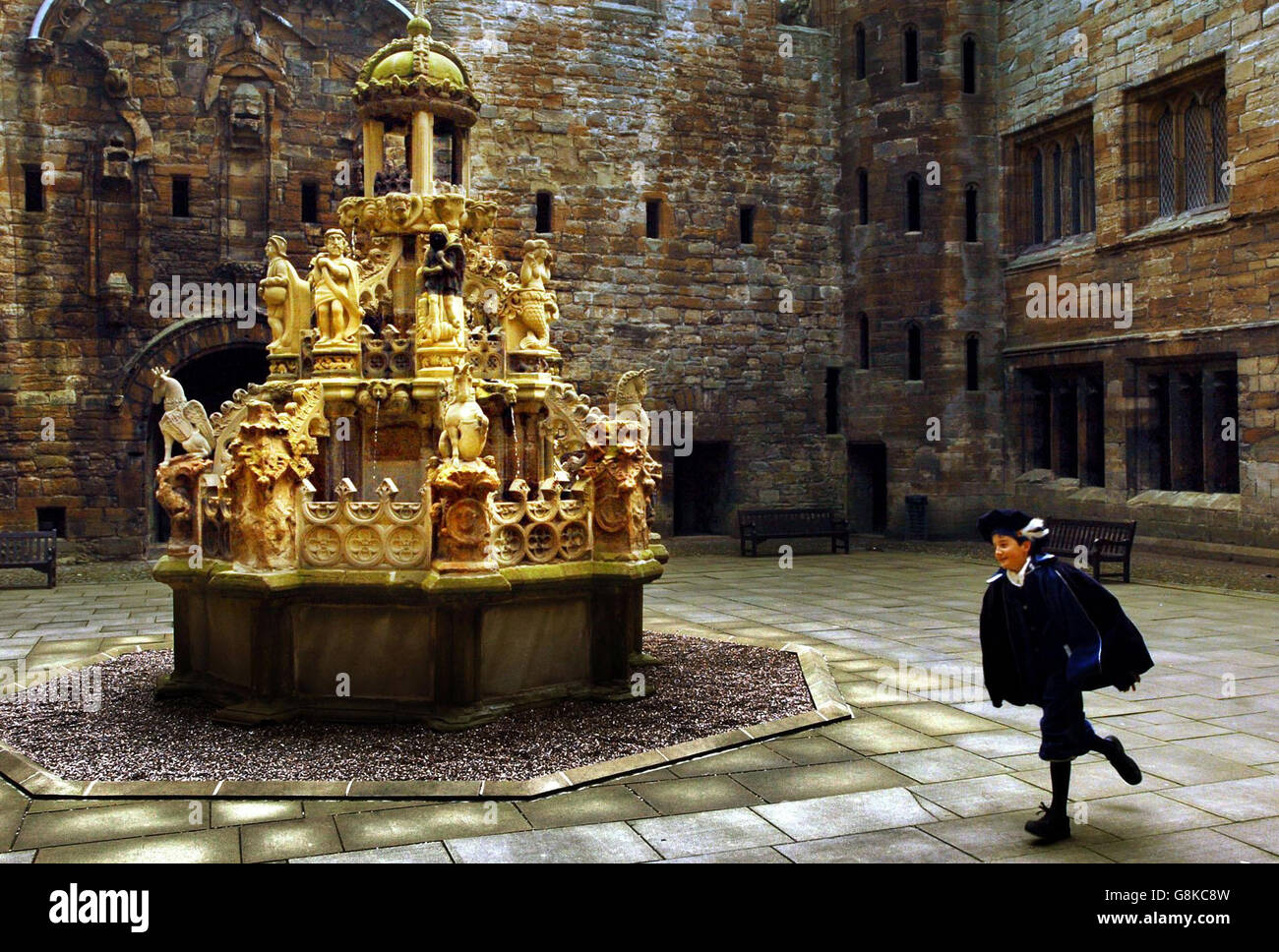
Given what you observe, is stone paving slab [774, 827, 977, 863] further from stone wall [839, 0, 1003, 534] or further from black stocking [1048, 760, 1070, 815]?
stone wall [839, 0, 1003, 534]

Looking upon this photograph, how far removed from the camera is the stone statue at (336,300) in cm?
867

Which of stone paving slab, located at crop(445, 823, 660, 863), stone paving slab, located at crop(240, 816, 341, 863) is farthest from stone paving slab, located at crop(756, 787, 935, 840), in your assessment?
stone paving slab, located at crop(240, 816, 341, 863)

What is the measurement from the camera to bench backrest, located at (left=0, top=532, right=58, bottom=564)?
14.8 metres

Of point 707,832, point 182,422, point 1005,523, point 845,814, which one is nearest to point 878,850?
point 845,814

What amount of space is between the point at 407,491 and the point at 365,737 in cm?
243

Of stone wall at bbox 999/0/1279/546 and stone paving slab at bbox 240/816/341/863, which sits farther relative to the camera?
stone wall at bbox 999/0/1279/546

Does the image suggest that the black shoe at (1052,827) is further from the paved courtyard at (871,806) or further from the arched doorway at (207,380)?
the arched doorway at (207,380)

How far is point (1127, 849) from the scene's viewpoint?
4.96 m

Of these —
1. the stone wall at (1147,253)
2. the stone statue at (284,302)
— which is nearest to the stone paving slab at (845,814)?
the stone statue at (284,302)

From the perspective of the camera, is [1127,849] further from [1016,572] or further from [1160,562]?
[1160,562]

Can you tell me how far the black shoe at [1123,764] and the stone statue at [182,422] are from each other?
6318 millimetres

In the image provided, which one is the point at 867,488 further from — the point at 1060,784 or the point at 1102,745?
the point at 1060,784

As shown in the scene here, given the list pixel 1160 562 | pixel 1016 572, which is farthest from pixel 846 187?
pixel 1016 572

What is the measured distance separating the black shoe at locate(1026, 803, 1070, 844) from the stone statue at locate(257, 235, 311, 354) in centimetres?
681
